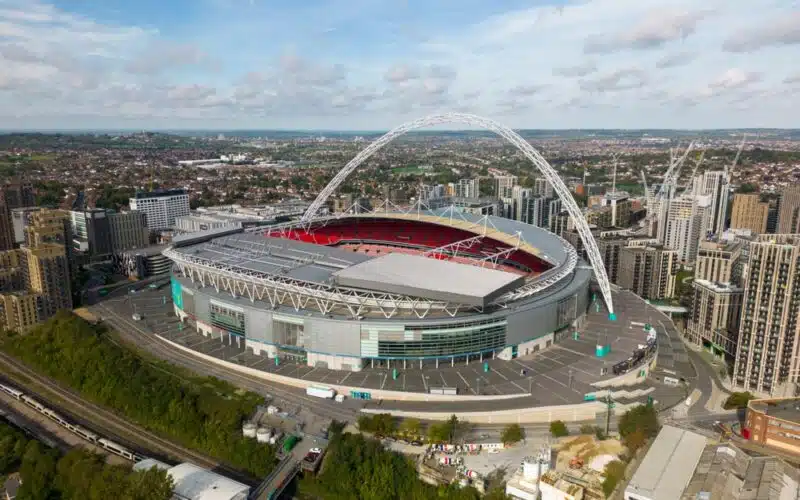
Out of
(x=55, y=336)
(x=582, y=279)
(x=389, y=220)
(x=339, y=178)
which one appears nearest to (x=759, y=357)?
(x=582, y=279)

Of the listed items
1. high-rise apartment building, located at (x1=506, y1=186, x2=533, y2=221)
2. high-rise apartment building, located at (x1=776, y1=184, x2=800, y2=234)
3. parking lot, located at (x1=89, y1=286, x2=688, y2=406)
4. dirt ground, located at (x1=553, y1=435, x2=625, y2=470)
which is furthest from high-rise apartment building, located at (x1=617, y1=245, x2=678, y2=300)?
→ dirt ground, located at (x1=553, y1=435, x2=625, y2=470)

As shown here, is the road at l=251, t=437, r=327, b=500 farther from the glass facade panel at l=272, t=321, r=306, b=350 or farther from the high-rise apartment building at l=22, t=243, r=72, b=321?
the high-rise apartment building at l=22, t=243, r=72, b=321

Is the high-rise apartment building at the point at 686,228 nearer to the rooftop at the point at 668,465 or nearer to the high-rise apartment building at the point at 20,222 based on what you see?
the rooftop at the point at 668,465

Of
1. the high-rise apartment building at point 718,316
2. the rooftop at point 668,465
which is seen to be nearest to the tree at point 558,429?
the rooftop at point 668,465

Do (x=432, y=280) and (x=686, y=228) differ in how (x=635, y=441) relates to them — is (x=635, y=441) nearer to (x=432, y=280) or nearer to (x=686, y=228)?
(x=432, y=280)

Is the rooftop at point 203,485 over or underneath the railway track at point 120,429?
over

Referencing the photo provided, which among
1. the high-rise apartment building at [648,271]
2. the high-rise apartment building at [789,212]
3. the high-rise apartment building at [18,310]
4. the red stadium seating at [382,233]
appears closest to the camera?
the high-rise apartment building at [18,310]

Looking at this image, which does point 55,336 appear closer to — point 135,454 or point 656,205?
point 135,454

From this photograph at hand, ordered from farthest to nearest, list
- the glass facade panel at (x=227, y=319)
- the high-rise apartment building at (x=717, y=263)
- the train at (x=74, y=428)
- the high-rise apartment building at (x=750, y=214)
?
the high-rise apartment building at (x=750, y=214)
the high-rise apartment building at (x=717, y=263)
the glass facade panel at (x=227, y=319)
the train at (x=74, y=428)
